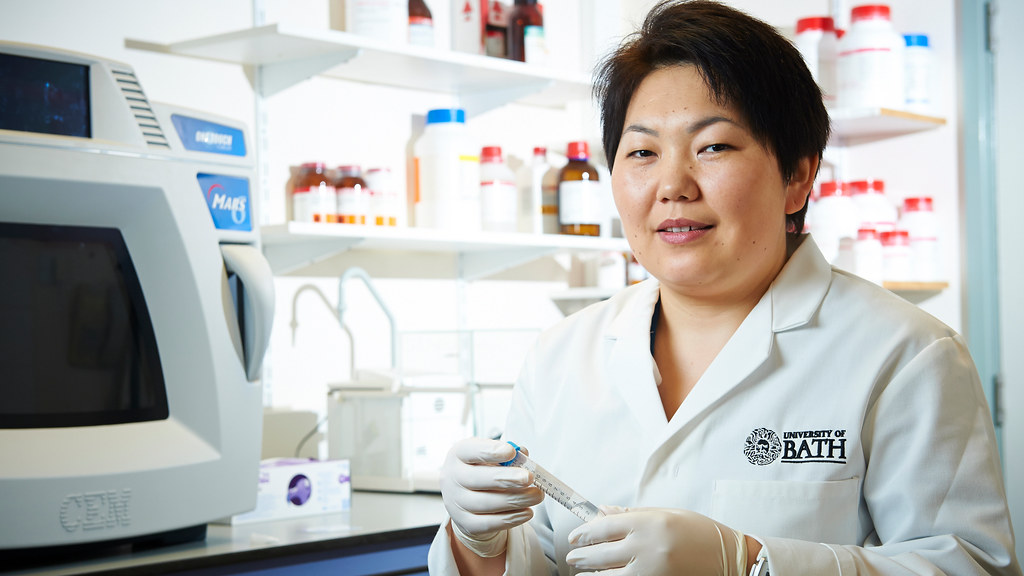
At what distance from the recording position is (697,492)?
1114mm

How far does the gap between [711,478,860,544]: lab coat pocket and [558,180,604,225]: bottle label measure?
4.23ft

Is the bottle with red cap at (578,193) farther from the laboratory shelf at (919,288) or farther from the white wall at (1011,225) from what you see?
the white wall at (1011,225)

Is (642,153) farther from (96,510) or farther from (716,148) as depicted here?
(96,510)

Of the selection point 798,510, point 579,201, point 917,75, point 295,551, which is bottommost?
point 295,551

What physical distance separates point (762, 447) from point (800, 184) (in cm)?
33

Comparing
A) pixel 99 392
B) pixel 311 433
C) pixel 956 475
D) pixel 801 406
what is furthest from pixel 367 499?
pixel 956 475

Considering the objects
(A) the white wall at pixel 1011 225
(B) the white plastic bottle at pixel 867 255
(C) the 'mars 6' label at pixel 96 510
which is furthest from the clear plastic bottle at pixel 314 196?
(A) the white wall at pixel 1011 225

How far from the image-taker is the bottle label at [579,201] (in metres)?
2.30

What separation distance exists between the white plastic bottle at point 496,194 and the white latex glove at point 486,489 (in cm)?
111

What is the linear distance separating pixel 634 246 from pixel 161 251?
0.74 metres

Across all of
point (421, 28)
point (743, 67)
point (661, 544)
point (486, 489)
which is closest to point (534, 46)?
point (421, 28)

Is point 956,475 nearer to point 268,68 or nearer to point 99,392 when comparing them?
point 99,392

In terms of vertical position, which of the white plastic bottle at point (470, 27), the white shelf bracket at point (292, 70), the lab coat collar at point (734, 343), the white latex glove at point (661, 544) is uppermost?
the white plastic bottle at point (470, 27)

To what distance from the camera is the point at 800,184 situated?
120cm
